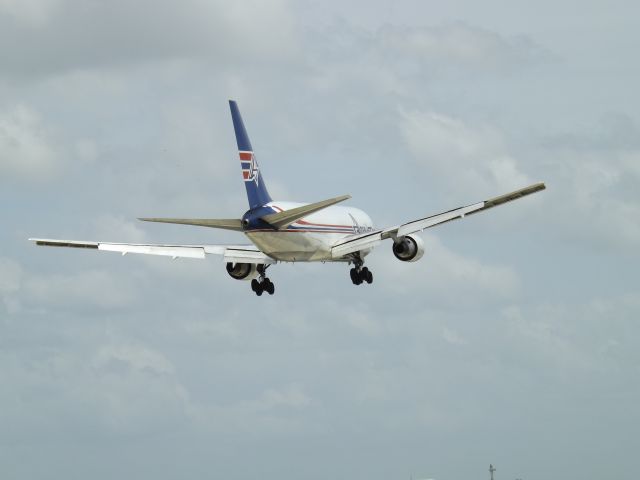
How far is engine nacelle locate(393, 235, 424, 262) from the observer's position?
260 feet

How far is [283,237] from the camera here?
245ft

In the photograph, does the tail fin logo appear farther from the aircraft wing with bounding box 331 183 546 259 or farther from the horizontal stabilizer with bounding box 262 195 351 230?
the aircraft wing with bounding box 331 183 546 259

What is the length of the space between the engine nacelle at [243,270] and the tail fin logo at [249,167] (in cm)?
800

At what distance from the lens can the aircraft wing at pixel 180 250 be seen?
7750 centimetres

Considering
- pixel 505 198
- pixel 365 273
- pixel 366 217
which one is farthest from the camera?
pixel 366 217

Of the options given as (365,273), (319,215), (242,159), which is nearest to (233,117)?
(242,159)

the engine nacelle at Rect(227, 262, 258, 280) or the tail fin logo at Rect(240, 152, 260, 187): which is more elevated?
the tail fin logo at Rect(240, 152, 260, 187)

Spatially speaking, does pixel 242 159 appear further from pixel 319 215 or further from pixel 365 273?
pixel 365 273

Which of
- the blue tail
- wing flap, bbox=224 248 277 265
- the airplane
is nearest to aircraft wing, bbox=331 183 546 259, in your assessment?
the airplane

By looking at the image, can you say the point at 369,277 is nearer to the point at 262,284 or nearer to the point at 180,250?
the point at 262,284

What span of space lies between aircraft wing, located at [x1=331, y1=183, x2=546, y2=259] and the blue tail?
6282mm

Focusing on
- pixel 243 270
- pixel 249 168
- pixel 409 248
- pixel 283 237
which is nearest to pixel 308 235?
pixel 283 237

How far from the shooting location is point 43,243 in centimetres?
7706

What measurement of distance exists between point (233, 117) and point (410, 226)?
12.3 meters
